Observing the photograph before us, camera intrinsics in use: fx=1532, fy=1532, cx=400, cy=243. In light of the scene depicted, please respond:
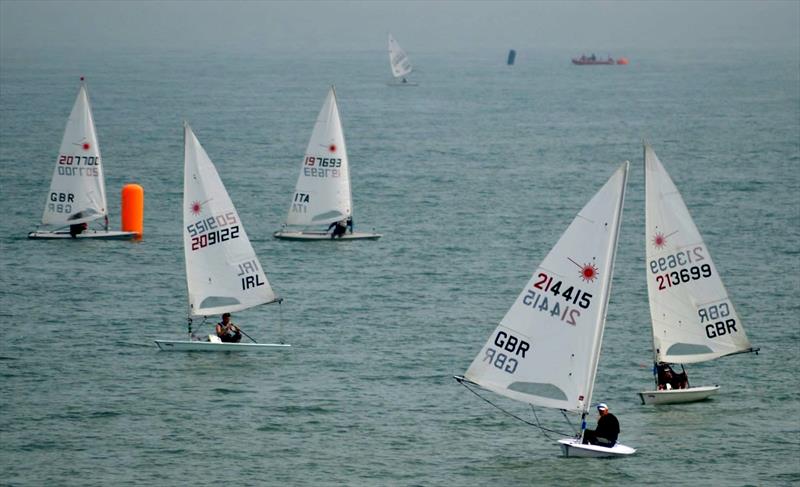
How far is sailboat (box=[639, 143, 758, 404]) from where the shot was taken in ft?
174

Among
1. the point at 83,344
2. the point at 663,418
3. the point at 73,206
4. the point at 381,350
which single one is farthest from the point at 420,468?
the point at 73,206

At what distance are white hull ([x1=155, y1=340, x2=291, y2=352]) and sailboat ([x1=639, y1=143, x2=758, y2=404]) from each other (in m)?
15.9

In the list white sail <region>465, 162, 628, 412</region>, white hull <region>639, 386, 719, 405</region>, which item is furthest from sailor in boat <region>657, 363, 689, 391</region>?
white sail <region>465, 162, 628, 412</region>

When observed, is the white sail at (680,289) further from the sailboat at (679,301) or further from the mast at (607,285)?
the mast at (607,285)

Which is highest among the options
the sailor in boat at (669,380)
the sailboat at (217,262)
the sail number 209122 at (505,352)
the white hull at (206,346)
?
the sailboat at (217,262)

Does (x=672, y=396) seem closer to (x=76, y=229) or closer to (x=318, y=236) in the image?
(x=318, y=236)

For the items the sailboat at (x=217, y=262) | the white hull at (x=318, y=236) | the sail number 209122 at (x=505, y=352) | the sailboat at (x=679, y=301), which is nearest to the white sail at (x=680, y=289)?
the sailboat at (x=679, y=301)

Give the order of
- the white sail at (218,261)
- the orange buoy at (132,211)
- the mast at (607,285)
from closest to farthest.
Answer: the mast at (607,285) < the white sail at (218,261) < the orange buoy at (132,211)

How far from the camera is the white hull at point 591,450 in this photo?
153 feet

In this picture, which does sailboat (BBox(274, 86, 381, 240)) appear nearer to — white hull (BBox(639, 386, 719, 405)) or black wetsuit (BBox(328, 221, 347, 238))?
black wetsuit (BBox(328, 221, 347, 238))

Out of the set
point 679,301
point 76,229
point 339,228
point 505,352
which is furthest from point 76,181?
point 505,352

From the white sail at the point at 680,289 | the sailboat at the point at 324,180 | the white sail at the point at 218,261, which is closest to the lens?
the white sail at the point at 680,289

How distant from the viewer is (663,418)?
53062 millimetres

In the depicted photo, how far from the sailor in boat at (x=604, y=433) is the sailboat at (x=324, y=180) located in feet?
131
